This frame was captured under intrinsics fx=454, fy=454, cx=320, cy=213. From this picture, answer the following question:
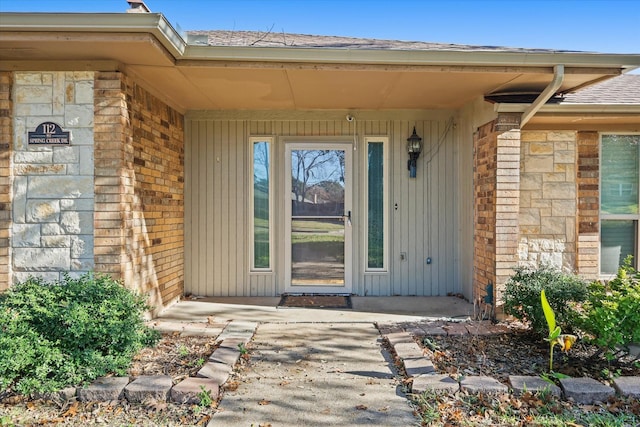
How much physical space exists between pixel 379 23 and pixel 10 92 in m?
6.80

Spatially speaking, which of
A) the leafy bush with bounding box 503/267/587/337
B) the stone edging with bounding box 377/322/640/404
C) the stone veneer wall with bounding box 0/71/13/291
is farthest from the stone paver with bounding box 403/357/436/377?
the stone veneer wall with bounding box 0/71/13/291

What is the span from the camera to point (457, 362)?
3.37 meters

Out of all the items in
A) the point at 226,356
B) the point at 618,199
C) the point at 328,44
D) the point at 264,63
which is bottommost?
the point at 226,356

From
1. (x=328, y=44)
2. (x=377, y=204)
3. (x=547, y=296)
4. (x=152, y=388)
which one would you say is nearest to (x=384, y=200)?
(x=377, y=204)

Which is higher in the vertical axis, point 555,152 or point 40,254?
point 555,152

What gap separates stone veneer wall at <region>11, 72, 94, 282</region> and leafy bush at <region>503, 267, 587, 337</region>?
372cm

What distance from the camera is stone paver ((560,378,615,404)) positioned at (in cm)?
277

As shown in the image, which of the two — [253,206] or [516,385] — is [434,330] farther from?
[253,206]

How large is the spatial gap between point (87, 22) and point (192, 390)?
2.63 meters

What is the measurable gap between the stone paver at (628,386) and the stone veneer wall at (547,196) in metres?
2.20

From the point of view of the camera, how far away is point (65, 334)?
3.03 meters

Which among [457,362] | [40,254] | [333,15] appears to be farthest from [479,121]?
Answer: [333,15]

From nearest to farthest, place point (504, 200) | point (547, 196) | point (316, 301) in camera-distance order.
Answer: point (504, 200) < point (547, 196) < point (316, 301)

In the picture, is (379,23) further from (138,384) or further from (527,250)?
(138,384)
